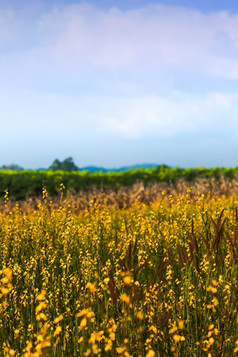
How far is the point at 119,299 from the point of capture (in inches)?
129

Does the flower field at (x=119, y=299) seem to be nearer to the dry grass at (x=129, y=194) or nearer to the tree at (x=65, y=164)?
the dry grass at (x=129, y=194)

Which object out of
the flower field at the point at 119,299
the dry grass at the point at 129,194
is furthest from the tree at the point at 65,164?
the flower field at the point at 119,299

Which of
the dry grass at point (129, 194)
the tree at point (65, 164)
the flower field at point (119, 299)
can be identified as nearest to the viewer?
the flower field at point (119, 299)

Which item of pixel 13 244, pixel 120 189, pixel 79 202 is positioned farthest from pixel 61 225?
pixel 120 189

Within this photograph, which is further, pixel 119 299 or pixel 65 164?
pixel 65 164

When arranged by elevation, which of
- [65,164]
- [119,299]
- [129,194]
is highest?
[65,164]

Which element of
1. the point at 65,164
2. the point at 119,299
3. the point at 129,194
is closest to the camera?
the point at 119,299

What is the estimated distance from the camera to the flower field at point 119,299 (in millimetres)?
2320

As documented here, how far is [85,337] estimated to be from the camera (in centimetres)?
229

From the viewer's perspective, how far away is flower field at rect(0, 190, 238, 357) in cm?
232

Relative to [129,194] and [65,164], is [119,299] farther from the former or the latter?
[65,164]

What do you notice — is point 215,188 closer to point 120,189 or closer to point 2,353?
point 120,189

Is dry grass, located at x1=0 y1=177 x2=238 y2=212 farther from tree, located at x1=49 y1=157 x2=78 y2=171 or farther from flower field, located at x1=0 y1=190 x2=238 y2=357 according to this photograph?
tree, located at x1=49 y1=157 x2=78 y2=171

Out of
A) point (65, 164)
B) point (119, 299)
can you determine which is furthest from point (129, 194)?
point (65, 164)
